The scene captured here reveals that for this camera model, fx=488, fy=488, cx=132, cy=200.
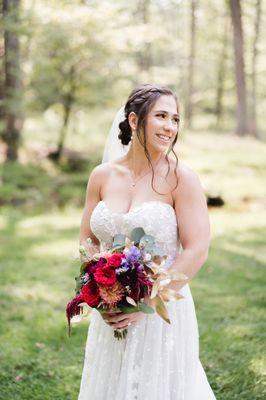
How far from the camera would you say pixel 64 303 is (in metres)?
5.66

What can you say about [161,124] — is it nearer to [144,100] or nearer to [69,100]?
[144,100]

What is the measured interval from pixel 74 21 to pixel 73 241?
774 centimetres

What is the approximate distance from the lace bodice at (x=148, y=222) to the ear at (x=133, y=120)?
18.0 inches

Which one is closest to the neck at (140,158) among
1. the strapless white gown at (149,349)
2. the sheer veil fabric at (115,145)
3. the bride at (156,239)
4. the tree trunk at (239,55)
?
the bride at (156,239)

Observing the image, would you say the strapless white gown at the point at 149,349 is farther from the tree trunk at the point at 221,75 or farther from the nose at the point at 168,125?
the tree trunk at the point at 221,75

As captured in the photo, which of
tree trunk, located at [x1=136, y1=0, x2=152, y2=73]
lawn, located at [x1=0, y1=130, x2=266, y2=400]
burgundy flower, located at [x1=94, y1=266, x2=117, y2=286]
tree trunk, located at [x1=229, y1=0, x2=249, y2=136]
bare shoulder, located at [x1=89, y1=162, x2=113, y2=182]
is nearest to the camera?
burgundy flower, located at [x1=94, y1=266, x2=117, y2=286]

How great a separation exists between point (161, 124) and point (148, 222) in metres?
0.52

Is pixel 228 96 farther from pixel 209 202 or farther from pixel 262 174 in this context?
pixel 209 202

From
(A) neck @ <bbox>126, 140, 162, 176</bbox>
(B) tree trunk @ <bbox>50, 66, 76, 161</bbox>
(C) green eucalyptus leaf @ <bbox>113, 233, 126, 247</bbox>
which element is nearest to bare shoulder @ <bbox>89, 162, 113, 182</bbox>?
(A) neck @ <bbox>126, 140, 162, 176</bbox>

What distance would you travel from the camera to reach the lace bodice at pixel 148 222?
245cm

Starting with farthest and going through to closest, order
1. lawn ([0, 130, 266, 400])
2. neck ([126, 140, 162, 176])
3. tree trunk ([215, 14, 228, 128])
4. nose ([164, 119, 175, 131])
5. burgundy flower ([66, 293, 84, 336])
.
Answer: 1. tree trunk ([215, 14, 228, 128])
2. lawn ([0, 130, 266, 400])
3. neck ([126, 140, 162, 176])
4. nose ([164, 119, 175, 131])
5. burgundy flower ([66, 293, 84, 336])

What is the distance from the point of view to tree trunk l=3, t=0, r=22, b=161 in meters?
10.0

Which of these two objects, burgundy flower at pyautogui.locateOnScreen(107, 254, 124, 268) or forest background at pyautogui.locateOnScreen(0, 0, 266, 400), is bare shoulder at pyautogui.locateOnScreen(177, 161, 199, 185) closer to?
burgundy flower at pyautogui.locateOnScreen(107, 254, 124, 268)

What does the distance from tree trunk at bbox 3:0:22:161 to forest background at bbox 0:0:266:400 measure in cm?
4
